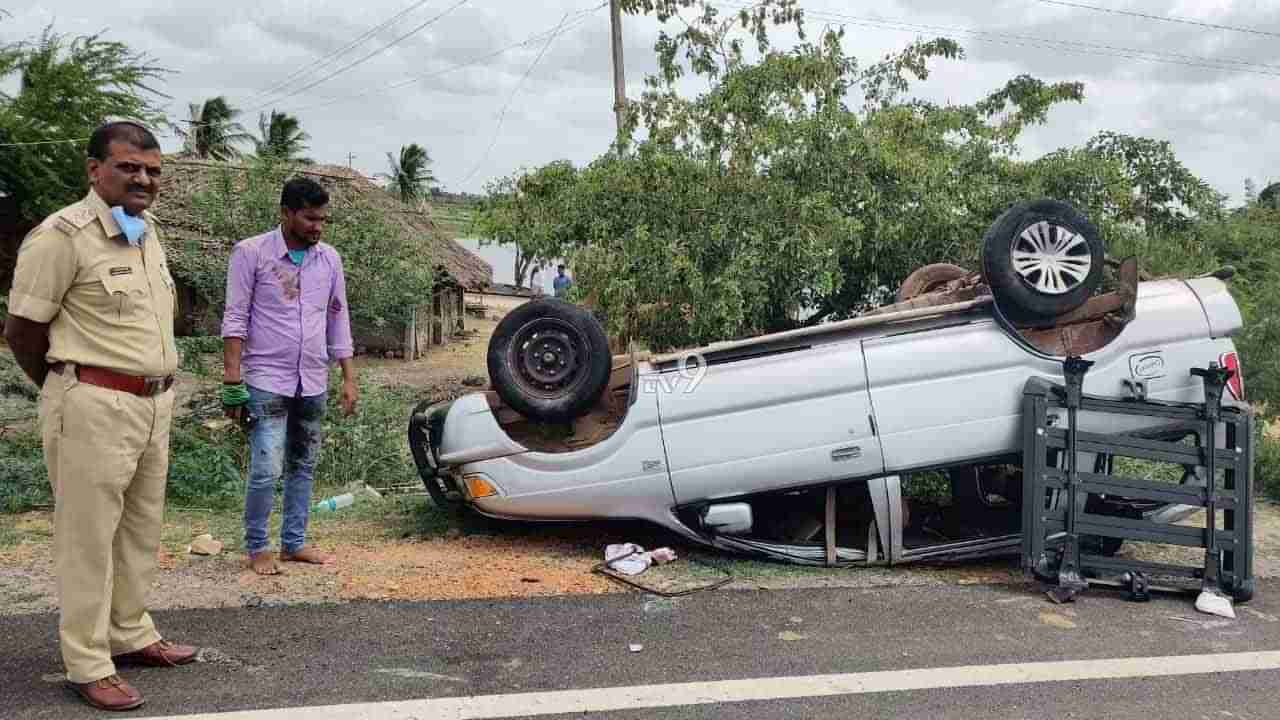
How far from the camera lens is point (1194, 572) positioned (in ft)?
15.6

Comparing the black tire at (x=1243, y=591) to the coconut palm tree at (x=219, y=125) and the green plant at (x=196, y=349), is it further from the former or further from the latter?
the coconut palm tree at (x=219, y=125)

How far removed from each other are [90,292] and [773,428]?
9.87 ft

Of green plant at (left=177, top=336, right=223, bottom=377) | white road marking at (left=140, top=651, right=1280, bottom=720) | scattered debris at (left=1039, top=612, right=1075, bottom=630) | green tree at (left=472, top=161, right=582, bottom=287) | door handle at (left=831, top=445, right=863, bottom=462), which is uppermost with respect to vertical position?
green tree at (left=472, top=161, right=582, bottom=287)

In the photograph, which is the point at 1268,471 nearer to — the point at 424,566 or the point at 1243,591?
the point at 1243,591

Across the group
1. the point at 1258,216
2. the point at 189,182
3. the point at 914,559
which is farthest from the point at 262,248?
the point at 1258,216

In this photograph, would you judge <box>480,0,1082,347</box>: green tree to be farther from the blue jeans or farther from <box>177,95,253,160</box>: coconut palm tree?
<box>177,95,253,160</box>: coconut palm tree

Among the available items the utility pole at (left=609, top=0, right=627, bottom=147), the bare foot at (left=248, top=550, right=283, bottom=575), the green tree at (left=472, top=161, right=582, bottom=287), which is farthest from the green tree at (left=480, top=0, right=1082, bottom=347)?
the utility pole at (left=609, top=0, right=627, bottom=147)

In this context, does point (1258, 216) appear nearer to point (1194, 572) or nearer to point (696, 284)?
point (696, 284)

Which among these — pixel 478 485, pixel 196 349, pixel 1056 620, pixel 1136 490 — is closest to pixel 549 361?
pixel 478 485

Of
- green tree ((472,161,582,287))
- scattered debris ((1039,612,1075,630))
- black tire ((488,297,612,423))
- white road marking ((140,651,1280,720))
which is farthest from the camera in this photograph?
green tree ((472,161,582,287))

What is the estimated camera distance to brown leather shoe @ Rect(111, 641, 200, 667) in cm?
351

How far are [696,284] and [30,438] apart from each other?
5844 millimetres

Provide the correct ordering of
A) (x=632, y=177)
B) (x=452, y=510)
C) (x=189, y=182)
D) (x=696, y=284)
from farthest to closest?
(x=189, y=182) → (x=632, y=177) → (x=696, y=284) → (x=452, y=510)

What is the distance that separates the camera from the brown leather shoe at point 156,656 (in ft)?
11.5
